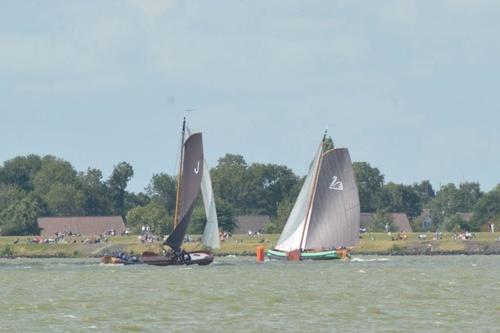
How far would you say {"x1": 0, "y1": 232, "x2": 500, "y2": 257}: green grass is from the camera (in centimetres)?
17825

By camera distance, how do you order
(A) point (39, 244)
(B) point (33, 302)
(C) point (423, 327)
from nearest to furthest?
(C) point (423, 327) → (B) point (33, 302) → (A) point (39, 244)

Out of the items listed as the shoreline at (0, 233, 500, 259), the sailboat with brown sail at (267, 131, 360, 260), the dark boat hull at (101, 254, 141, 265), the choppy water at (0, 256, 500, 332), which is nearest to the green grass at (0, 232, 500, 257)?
the shoreline at (0, 233, 500, 259)

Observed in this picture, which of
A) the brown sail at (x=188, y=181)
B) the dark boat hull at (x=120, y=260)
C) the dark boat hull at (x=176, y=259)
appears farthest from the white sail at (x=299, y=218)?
the brown sail at (x=188, y=181)

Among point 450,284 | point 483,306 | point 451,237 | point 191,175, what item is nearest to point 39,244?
point 451,237

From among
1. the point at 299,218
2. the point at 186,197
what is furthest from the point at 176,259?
the point at 299,218

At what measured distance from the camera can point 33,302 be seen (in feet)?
272

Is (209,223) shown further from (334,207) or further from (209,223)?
(334,207)

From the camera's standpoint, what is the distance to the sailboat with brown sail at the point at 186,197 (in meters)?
133

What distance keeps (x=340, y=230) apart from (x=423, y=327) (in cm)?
7895

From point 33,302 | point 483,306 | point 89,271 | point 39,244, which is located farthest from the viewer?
point 39,244

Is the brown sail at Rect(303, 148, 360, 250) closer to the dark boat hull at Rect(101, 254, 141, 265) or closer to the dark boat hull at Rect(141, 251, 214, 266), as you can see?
the dark boat hull at Rect(141, 251, 214, 266)

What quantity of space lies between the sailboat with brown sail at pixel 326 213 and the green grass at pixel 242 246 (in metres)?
25.4

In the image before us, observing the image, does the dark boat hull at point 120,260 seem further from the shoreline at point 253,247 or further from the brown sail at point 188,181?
the shoreline at point 253,247

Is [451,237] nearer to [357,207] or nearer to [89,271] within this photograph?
[357,207]
